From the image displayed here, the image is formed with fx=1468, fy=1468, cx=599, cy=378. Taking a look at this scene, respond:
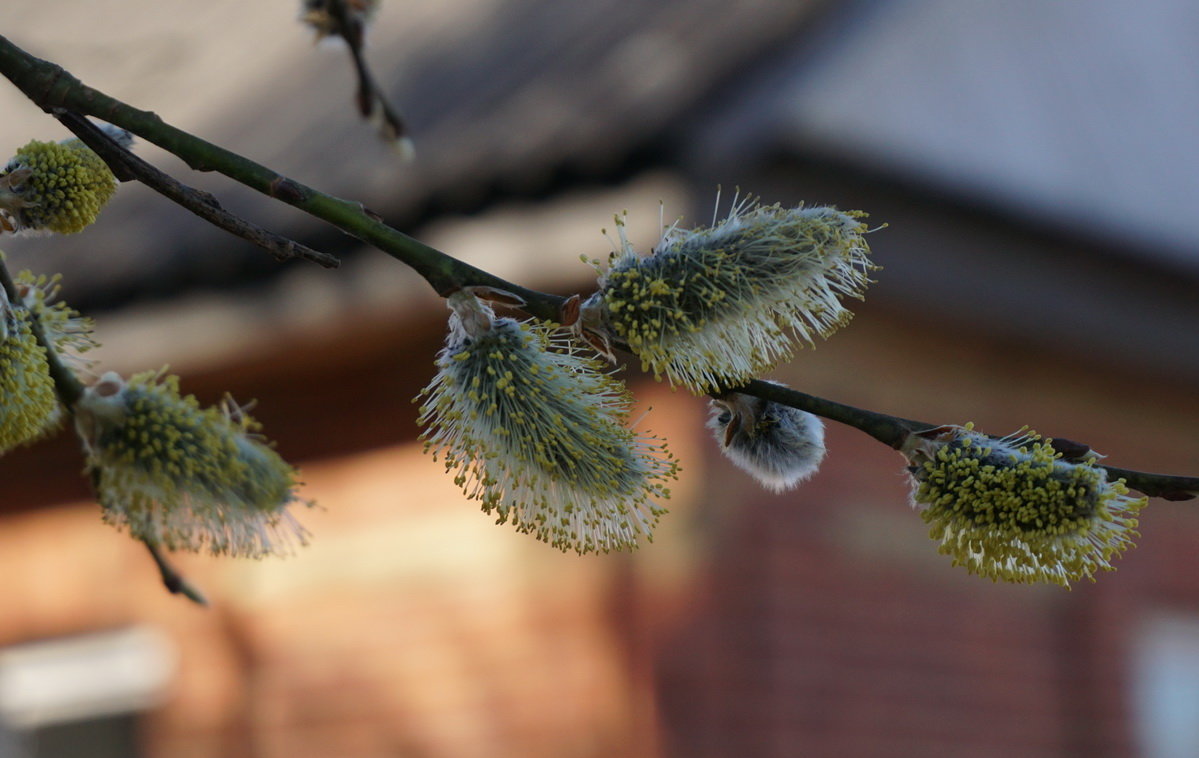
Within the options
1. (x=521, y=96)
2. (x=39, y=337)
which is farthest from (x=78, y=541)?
(x=39, y=337)

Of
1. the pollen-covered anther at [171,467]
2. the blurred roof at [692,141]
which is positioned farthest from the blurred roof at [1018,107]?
the pollen-covered anther at [171,467]

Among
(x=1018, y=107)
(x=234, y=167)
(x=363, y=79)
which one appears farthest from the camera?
(x=1018, y=107)

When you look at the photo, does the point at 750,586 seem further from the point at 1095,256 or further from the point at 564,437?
the point at 564,437

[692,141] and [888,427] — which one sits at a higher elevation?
[692,141]

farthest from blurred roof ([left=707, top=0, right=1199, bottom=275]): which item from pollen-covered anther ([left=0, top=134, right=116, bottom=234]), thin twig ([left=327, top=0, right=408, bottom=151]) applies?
pollen-covered anther ([left=0, top=134, right=116, bottom=234])

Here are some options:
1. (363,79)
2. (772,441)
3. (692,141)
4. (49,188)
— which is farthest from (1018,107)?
(49,188)

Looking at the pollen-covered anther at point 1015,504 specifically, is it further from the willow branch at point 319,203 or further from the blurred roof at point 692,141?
the blurred roof at point 692,141

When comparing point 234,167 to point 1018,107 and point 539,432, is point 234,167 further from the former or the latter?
point 1018,107
